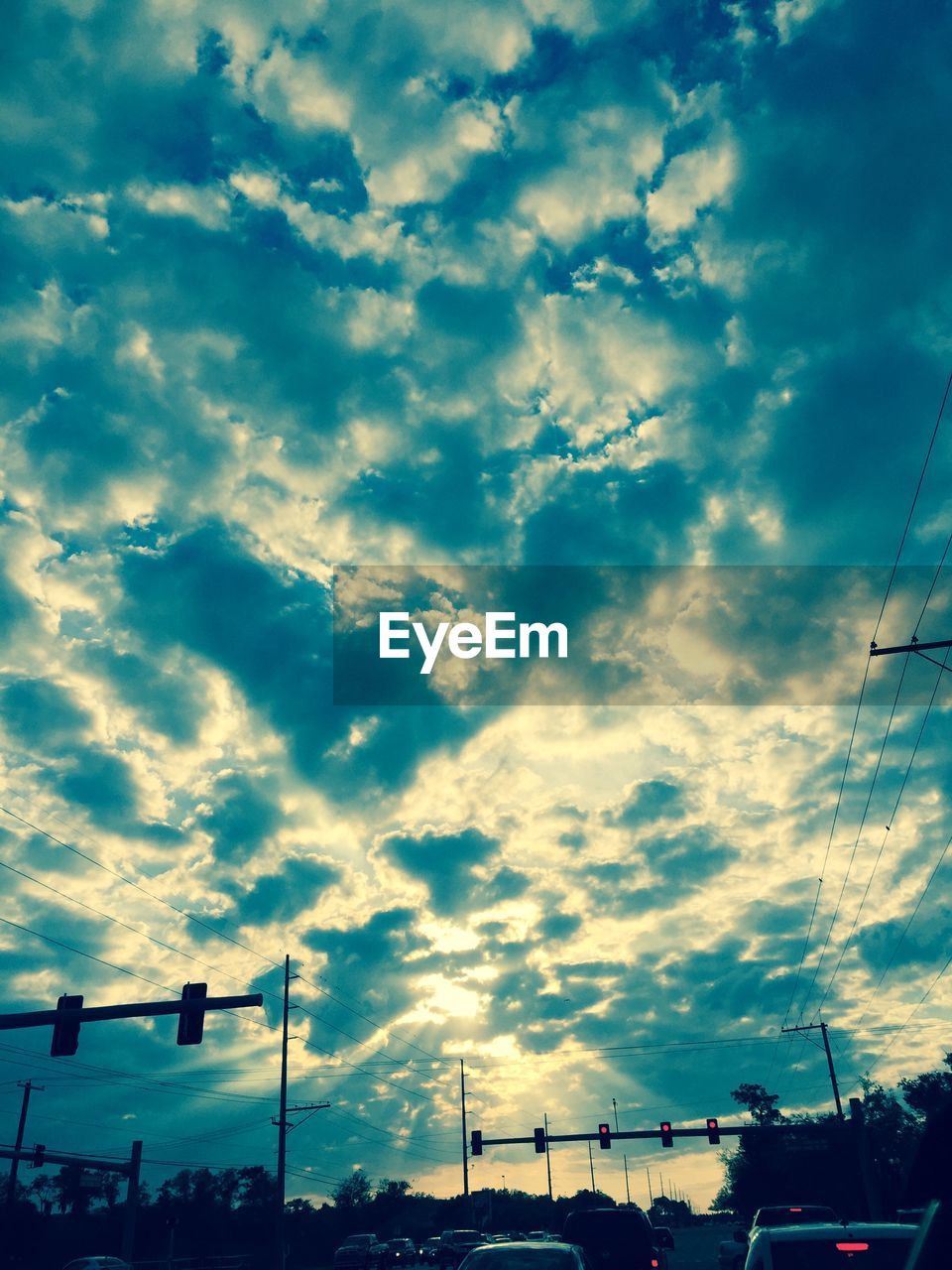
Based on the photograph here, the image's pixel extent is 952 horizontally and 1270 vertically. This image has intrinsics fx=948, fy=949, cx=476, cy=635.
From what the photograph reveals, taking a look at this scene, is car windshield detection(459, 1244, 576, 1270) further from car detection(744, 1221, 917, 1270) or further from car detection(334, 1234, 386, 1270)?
car detection(334, 1234, 386, 1270)

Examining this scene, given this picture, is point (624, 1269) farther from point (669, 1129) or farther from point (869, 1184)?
point (869, 1184)

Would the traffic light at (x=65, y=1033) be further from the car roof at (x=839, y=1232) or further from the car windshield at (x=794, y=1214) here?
the car roof at (x=839, y=1232)

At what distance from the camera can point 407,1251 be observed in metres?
62.8

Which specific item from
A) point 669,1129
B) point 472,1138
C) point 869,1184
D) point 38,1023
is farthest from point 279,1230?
point 869,1184

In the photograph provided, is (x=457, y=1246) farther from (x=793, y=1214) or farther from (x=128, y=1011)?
(x=793, y=1214)

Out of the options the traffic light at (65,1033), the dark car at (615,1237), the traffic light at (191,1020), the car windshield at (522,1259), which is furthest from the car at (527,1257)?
the traffic light at (65,1033)

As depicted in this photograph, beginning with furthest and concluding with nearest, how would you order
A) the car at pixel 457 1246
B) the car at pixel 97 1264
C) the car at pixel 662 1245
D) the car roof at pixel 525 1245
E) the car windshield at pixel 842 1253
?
the car at pixel 457 1246 → the car at pixel 97 1264 → the car at pixel 662 1245 → the car roof at pixel 525 1245 → the car windshield at pixel 842 1253

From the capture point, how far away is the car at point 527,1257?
9.27 m

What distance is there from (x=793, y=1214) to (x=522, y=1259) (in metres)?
5.03

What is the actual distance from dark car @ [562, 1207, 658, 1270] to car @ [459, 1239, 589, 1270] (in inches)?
373

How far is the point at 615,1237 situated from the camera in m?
18.3

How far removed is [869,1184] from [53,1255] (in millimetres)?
65984

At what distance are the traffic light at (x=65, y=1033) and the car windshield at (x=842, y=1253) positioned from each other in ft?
56.6

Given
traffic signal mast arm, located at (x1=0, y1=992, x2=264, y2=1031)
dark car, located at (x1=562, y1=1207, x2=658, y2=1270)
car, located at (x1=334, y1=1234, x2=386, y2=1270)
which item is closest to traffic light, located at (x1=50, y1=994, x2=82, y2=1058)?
traffic signal mast arm, located at (x1=0, y1=992, x2=264, y2=1031)
